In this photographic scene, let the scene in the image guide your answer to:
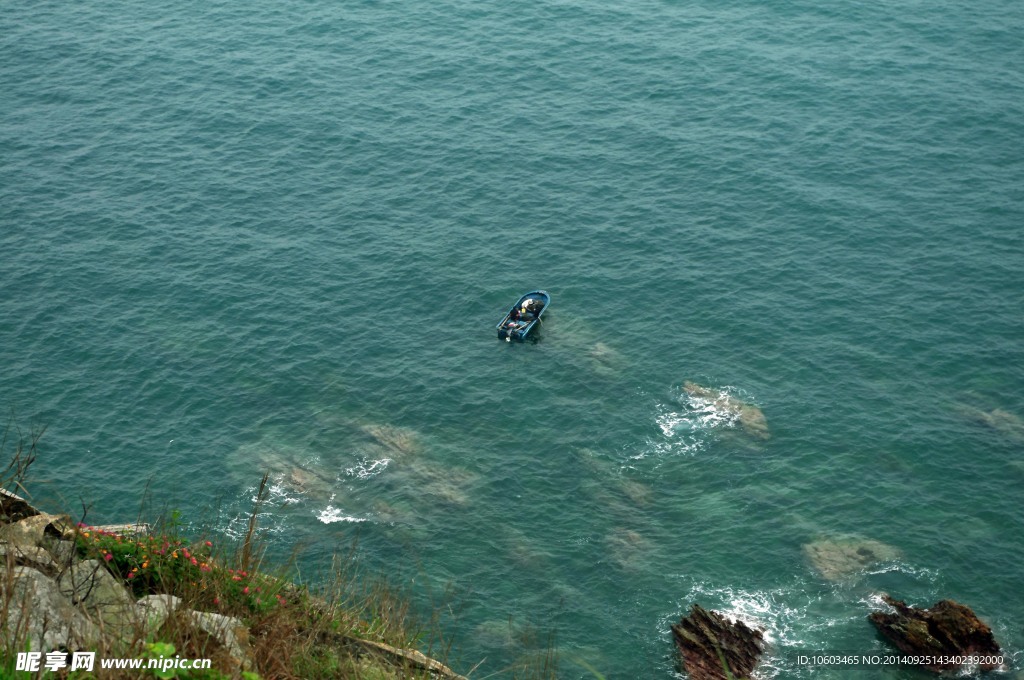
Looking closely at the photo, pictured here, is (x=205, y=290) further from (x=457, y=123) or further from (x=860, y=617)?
(x=860, y=617)

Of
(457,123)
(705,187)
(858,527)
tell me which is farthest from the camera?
(457,123)

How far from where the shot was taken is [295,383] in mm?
89625

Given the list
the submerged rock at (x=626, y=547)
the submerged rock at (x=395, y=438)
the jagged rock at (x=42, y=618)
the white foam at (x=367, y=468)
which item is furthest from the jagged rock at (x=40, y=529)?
the submerged rock at (x=395, y=438)

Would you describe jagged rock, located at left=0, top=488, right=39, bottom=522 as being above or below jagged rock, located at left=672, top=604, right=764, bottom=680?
above

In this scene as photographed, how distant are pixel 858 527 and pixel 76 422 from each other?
2258 inches

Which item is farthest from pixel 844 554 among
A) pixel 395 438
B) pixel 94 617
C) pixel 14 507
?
pixel 94 617

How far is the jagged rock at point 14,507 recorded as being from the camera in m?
25.9

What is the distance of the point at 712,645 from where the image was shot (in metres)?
64.9

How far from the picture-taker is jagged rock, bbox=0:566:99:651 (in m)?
17.8

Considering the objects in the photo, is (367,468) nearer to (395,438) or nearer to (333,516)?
(395,438)

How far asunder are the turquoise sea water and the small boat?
1160mm

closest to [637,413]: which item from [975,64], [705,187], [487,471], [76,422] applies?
[487,471]

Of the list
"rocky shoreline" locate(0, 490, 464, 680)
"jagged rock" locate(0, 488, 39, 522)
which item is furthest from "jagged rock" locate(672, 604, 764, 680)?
"jagged rock" locate(0, 488, 39, 522)

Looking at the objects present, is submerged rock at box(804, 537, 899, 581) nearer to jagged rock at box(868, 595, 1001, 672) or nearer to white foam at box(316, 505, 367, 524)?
jagged rock at box(868, 595, 1001, 672)
